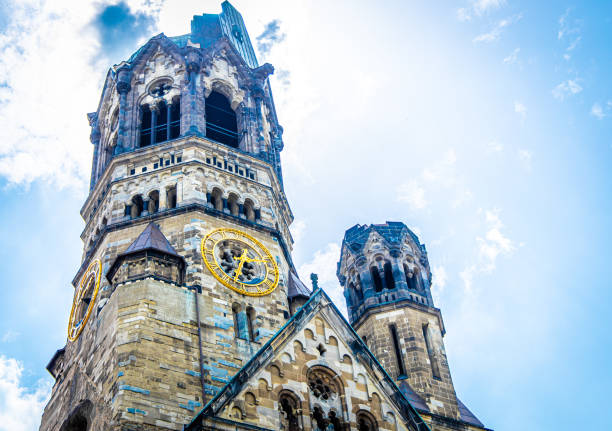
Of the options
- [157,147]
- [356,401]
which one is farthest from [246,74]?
[356,401]

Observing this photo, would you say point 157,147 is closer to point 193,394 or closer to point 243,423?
point 193,394

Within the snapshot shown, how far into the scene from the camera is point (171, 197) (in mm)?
29516

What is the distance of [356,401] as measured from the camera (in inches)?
851

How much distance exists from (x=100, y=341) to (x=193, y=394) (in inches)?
141

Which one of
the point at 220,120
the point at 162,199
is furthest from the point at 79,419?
the point at 220,120

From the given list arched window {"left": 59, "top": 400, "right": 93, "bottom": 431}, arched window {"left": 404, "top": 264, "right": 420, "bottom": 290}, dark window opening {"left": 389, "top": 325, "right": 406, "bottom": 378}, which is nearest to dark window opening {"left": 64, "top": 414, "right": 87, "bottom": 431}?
arched window {"left": 59, "top": 400, "right": 93, "bottom": 431}

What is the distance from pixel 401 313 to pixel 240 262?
20.7ft

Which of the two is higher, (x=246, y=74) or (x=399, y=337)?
(x=246, y=74)

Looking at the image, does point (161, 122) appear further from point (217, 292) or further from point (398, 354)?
point (398, 354)

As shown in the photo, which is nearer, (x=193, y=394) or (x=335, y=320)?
(x=193, y=394)

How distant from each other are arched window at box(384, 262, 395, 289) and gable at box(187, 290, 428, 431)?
8.06m

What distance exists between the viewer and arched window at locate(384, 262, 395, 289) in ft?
104

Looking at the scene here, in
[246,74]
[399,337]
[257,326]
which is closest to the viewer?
[257,326]

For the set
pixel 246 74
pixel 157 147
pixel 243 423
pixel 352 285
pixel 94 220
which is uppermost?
pixel 246 74
